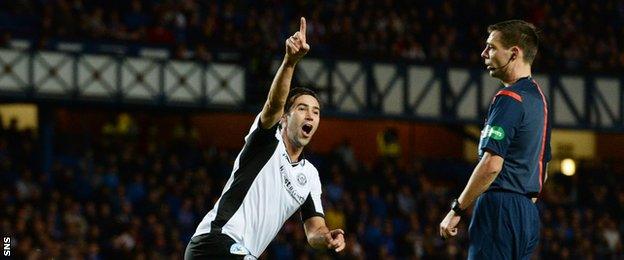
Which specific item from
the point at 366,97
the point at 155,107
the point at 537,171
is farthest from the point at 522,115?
the point at 366,97

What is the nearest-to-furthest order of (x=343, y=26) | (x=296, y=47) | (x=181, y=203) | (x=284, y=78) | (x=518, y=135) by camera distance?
(x=296, y=47) < (x=284, y=78) < (x=518, y=135) < (x=181, y=203) < (x=343, y=26)

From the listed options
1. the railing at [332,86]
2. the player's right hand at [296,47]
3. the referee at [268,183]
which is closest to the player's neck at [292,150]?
the referee at [268,183]

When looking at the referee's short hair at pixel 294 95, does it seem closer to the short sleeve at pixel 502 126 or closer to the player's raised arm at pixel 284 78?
the player's raised arm at pixel 284 78

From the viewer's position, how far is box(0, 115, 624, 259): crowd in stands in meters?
19.5

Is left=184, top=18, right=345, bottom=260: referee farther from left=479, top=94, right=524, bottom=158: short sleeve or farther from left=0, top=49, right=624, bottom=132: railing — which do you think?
left=0, top=49, right=624, bottom=132: railing

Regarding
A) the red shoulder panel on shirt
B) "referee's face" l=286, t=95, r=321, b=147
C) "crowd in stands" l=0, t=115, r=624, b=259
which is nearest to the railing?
"crowd in stands" l=0, t=115, r=624, b=259

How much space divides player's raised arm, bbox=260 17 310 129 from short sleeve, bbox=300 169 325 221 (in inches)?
27.6

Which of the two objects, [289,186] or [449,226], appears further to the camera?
[289,186]

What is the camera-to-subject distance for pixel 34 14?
2498cm

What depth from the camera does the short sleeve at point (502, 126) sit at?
7684 millimetres

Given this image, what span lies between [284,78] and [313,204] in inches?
44.9

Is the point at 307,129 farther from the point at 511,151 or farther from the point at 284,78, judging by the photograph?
the point at 511,151

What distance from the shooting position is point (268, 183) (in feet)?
26.2

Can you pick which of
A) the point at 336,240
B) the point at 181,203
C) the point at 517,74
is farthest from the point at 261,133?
the point at 181,203
